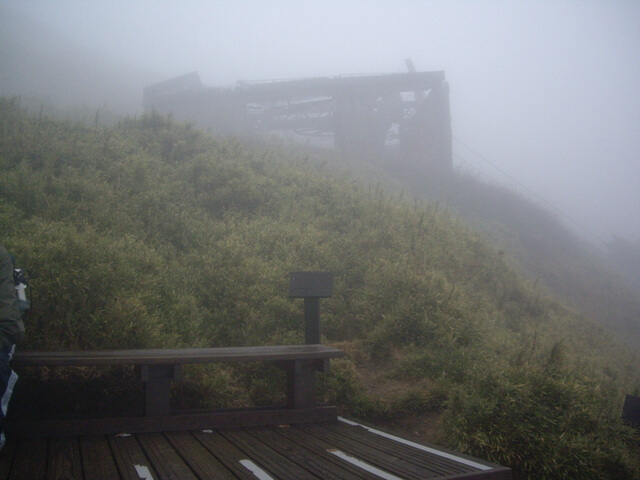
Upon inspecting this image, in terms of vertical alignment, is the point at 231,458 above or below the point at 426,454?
above

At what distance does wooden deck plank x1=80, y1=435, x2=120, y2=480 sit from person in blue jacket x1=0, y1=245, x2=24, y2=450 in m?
0.56

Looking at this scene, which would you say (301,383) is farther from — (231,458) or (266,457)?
(231,458)

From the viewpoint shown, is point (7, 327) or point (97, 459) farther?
point (7, 327)

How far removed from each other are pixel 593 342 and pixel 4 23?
36.2 meters

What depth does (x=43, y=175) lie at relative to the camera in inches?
365

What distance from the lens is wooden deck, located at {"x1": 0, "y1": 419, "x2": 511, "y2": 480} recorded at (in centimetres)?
327

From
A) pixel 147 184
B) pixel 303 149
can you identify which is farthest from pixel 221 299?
pixel 303 149

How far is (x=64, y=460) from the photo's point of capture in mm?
3395

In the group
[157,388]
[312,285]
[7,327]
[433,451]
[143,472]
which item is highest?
[7,327]

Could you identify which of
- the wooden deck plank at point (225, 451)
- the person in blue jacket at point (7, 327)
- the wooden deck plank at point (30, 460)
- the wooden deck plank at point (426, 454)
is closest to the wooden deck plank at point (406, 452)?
the wooden deck plank at point (426, 454)

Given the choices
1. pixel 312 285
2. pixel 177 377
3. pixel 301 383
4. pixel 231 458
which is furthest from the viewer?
pixel 312 285

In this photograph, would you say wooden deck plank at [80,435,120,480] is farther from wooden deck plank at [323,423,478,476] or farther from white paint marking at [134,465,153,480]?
wooden deck plank at [323,423,478,476]

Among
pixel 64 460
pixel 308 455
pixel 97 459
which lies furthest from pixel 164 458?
pixel 308 455

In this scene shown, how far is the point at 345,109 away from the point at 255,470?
24099 millimetres
